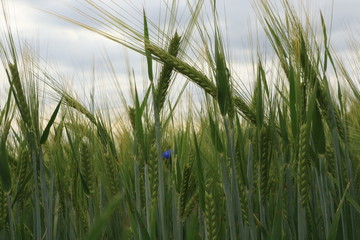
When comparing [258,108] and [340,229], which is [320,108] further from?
[340,229]

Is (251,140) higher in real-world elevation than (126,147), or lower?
lower

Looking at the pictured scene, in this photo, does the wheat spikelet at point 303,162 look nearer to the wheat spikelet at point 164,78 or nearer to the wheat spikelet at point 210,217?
the wheat spikelet at point 210,217

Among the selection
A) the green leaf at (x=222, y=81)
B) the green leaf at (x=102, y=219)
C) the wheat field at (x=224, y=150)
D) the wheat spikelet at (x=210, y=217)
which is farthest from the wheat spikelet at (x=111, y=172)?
the green leaf at (x=102, y=219)

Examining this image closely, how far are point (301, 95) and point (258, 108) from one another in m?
0.10

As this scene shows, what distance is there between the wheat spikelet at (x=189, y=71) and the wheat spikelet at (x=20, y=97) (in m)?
0.46

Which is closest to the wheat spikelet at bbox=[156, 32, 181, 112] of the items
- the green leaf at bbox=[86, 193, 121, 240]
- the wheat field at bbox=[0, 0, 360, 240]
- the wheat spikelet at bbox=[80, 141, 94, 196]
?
the wheat field at bbox=[0, 0, 360, 240]

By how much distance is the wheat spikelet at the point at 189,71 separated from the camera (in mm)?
1151

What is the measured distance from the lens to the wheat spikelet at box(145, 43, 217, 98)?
45.3 inches

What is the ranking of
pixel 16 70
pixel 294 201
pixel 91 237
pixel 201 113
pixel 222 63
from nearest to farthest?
pixel 91 237 < pixel 222 63 < pixel 294 201 < pixel 16 70 < pixel 201 113

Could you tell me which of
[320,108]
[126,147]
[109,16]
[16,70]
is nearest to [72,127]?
[126,147]

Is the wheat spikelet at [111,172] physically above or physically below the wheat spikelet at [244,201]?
above

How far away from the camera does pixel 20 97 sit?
1437 mm

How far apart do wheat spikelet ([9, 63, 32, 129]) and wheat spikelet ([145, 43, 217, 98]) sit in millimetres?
464

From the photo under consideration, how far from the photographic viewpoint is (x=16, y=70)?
147 centimetres
